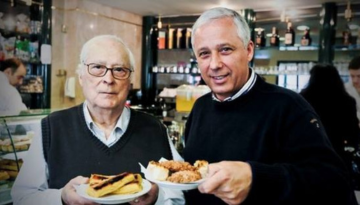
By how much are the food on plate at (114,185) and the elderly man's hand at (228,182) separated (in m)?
0.32

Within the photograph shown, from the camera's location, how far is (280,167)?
1.20 m

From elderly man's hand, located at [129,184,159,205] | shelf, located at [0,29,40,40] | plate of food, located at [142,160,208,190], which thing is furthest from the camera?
shelf, located at [0,29,40,40]

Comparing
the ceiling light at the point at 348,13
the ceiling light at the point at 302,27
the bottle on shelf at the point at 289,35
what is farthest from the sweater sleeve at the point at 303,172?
the ceiling light at the point at 302,27

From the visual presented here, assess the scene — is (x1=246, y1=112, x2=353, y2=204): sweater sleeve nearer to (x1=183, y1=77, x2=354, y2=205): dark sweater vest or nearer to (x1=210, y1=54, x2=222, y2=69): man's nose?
(x1=183, y1=77, x2=354, y2=205): dark sweater vest

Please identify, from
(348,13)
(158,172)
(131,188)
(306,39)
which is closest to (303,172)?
(158,172)

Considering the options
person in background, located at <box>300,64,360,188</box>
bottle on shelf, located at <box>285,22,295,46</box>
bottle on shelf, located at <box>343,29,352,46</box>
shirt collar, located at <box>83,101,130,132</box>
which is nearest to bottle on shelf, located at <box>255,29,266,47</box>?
bottle on shelf, located at <box>285,22,295,46</box>

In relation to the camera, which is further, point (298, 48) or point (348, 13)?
point (298, 48)

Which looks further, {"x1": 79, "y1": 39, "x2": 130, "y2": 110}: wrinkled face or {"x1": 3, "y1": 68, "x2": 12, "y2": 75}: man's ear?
{"x1": 3, "y1": 68, "x2": 12, "y2": 75}: man's ear

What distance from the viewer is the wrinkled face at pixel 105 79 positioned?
5.09ft

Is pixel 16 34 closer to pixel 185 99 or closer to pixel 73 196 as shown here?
pixel 185 99

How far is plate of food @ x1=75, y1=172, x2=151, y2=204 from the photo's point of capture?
1178 mm

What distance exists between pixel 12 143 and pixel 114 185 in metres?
1.08

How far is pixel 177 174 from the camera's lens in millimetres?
1179

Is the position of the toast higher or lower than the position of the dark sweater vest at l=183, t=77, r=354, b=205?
lower
